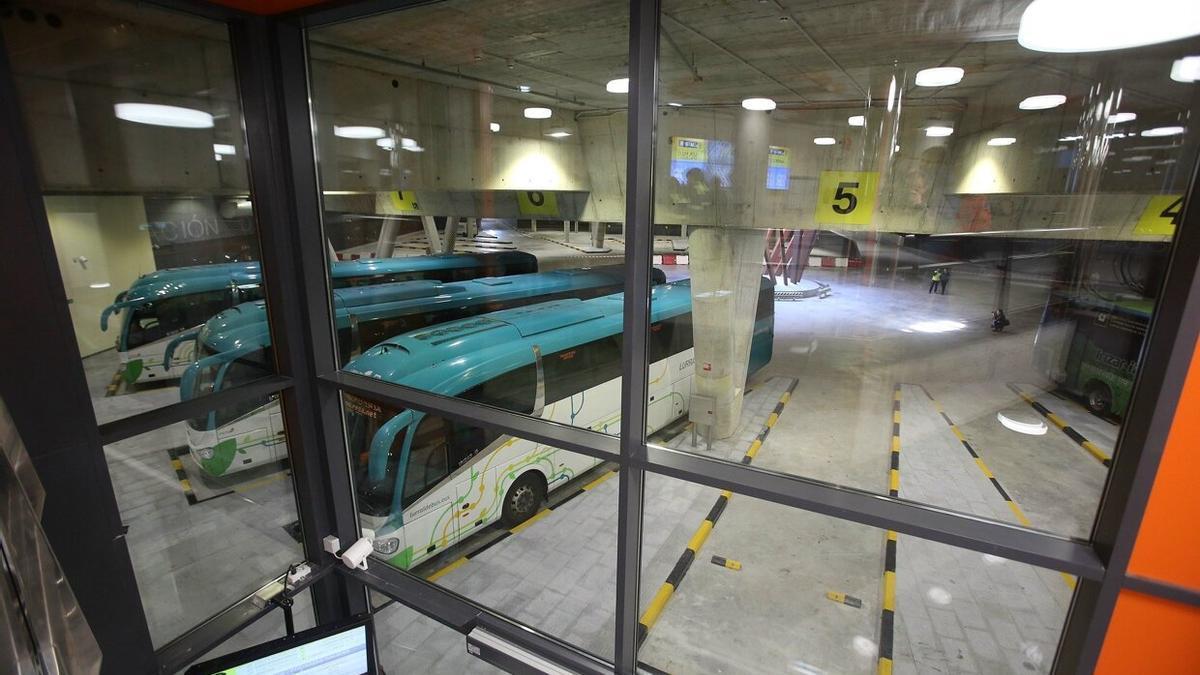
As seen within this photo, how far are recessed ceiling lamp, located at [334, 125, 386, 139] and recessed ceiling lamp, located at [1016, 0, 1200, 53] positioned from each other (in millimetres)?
4059

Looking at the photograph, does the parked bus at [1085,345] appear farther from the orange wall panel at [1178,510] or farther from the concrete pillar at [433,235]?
the concrete pillar at [433,235]

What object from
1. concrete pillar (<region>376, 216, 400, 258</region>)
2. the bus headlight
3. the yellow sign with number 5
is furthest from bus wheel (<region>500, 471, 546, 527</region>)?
concrete pillar (<region>376, 216, 400, 258</region>)

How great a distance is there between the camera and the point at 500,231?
398 inches

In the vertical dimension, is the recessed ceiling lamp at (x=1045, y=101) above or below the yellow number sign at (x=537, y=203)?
above

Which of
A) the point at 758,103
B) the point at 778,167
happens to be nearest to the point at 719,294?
the point at 778,167

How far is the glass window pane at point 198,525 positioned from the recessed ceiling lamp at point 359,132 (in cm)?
231

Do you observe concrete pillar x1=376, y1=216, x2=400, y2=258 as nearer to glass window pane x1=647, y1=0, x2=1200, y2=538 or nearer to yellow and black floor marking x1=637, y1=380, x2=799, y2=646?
glass window pane x1=647, y1=0, x2=1200, y2=538

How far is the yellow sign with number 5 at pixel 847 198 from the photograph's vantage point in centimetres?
380

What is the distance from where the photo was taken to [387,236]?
10352 mm

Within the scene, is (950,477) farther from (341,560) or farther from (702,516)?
(341,560)

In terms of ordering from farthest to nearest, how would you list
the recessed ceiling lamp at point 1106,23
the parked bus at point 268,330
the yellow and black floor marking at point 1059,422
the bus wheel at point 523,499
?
the yellow and black floor marking at point 1059,422
the bus wheel at point 523,499
the parked bus at point 268,330
the recessed ceiling lamp at point 1106,23

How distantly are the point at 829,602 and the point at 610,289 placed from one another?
4.45 metres

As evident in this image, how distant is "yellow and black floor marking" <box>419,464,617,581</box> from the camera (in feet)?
15.5

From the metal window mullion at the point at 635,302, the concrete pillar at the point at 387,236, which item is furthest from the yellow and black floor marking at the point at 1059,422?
the concrete pillar at the point at 387,236
